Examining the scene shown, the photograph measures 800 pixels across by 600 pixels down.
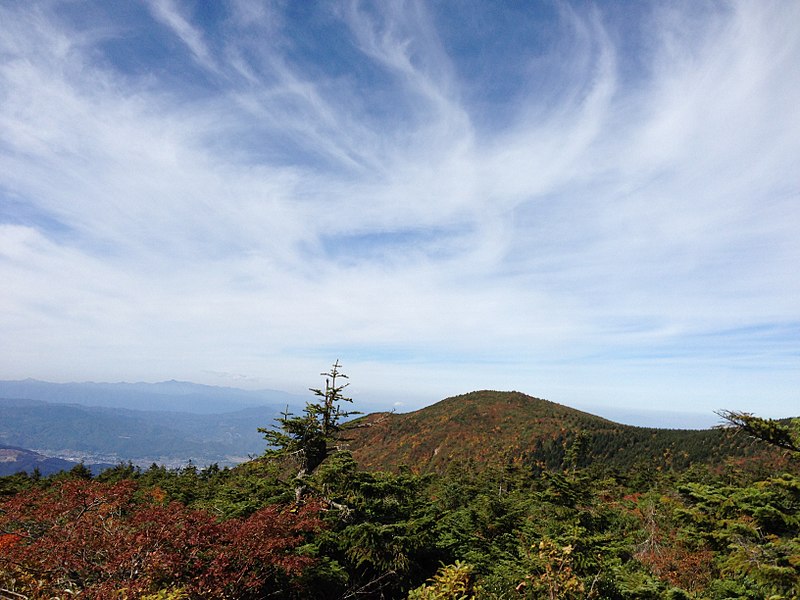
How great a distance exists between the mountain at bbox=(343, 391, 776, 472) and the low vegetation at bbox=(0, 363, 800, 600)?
2459 cm

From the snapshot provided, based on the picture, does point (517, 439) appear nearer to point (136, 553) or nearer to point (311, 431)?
point (311, 431)

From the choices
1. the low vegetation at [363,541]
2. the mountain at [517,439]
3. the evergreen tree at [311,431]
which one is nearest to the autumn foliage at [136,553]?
the low vegetation at [363,541]

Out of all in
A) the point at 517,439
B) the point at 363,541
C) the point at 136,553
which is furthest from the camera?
the point at 517,439

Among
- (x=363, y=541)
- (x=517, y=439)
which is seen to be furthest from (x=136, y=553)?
(x=517, y=439)

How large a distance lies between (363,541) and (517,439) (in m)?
61.3

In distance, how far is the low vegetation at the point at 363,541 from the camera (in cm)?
676

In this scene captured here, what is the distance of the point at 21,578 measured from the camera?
6.52 m

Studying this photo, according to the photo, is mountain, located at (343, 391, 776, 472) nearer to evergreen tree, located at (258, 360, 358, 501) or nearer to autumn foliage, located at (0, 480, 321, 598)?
evergreen tree, located at (258, 360, 358, 501)

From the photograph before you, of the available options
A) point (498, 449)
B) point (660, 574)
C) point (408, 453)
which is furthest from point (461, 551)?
point (408, 453)

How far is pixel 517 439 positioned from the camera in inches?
2594

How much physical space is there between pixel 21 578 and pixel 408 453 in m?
68.3

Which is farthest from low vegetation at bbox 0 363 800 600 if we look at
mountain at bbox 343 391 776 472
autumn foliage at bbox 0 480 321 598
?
mountain at bbox 343 391 776 472

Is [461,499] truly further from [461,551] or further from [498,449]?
[498,449]

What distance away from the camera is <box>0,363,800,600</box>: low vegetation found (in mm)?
6758
